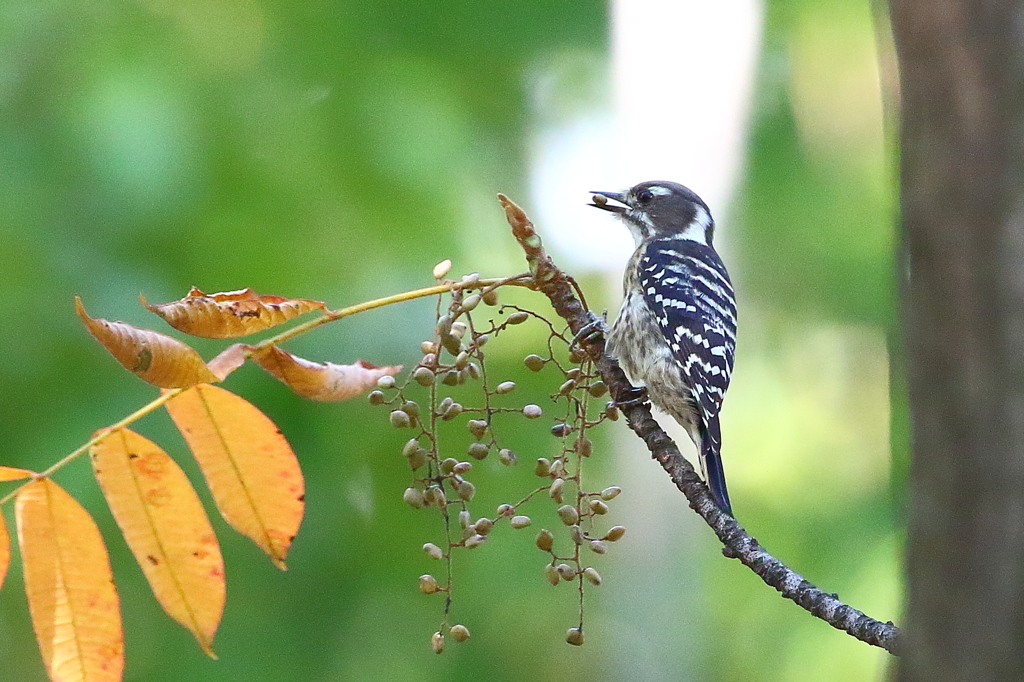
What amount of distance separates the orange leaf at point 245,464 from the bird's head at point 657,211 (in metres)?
3.01

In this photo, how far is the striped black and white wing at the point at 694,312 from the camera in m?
4.14

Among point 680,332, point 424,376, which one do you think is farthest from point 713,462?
point 424,376

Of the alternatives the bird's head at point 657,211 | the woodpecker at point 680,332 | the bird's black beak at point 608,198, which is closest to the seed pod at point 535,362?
the woodpecker at point 680,332

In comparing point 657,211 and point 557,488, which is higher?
point 657,211

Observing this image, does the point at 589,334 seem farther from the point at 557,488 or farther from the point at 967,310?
the point at 967,310

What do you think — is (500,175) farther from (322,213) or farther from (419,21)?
(322,213)

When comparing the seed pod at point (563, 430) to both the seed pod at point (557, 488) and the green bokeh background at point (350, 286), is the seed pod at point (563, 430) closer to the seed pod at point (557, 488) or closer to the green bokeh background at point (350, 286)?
the seed pod at point (557, 488)

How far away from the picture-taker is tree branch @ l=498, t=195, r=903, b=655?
7.79 feet

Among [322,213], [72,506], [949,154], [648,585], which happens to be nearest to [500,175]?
[322,213]

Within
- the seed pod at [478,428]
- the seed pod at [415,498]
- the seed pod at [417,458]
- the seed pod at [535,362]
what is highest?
the seed pod at [535,362]

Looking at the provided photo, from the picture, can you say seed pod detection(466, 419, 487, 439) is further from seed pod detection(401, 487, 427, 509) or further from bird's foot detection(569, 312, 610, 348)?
bird's foot detection(569, 312, 610, 348)

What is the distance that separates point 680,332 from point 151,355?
254cm

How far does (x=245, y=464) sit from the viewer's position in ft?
8.05

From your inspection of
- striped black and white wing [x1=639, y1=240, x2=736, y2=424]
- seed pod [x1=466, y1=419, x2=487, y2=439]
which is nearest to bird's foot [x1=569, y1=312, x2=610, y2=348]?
seed pod [x1=466, y1=419, x2=487, y2=439]
